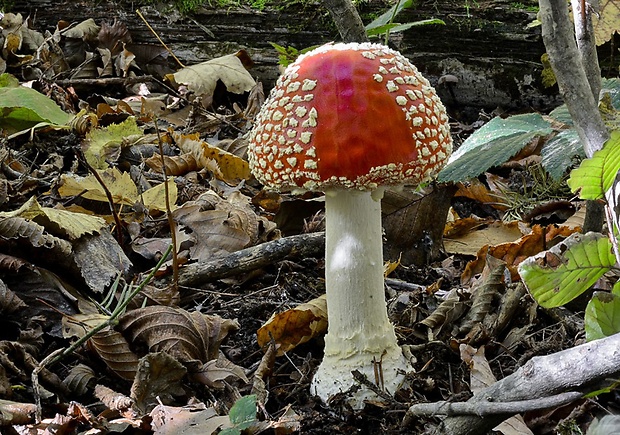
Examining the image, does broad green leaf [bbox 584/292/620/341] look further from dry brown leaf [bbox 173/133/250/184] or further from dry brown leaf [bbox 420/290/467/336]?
dry brown leaf [bbox 173/133/250/184]

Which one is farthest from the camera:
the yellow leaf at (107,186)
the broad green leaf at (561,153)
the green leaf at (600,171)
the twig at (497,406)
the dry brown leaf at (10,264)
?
the yellow leaf at (107,186)

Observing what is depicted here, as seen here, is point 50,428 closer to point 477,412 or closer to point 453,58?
point 477,412

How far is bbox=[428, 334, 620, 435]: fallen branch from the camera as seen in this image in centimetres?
139

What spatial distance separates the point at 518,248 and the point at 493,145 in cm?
58

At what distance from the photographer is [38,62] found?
473 centimetres

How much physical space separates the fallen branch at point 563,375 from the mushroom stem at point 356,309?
82cm

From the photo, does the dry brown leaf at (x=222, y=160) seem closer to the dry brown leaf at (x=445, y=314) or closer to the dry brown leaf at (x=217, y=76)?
the dry brown leaf at (x=217, y=76)

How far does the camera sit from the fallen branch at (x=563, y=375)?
1.39 m

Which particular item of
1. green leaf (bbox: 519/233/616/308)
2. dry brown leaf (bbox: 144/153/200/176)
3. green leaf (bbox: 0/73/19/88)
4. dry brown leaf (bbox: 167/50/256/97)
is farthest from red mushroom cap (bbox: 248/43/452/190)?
dry brown leaf (bbox: 167/50/256/97)

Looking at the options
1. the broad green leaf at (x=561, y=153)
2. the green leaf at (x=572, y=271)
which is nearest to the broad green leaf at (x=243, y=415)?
the green leaf at (x=572, y=271)

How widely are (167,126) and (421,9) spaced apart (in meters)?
1.84

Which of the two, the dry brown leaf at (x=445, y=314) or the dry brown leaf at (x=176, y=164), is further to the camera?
the dry brown leaf at (x=176, y=164)

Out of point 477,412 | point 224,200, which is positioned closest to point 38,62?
point 224,200

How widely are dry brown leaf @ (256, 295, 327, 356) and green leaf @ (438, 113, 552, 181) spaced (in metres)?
0.69
